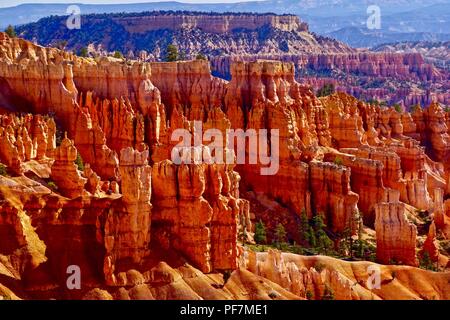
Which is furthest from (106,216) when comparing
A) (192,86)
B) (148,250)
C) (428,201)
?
(428,201)

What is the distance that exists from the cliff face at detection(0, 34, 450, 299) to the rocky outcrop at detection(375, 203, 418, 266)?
99mm

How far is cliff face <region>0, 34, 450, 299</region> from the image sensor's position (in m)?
Result: 63.4

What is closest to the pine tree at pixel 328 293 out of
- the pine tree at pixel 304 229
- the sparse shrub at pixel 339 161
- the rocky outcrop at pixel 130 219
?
the rocky outcrop at pixel 130 219

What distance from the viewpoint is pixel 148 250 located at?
211 feet

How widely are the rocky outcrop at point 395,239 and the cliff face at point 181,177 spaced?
0.10 m

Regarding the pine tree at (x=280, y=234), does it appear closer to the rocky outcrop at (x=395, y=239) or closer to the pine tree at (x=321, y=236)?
the pine tree at (x=321, y=236)

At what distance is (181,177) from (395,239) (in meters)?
23.3

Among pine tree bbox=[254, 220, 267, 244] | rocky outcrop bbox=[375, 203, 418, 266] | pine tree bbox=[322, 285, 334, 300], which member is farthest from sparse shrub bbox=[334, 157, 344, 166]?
pine tree bbox=[322, 285, 334, 300]

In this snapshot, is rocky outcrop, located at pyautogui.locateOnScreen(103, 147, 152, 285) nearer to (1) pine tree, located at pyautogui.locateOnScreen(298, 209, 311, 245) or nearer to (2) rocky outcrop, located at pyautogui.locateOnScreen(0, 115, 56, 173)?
(2) rocky outcrop, located at pyautogui.locateOnScreen(0, 115, 56, 173)

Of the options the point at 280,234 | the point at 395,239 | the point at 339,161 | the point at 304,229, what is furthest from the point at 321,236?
the point at 339,161

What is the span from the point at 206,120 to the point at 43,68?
53.1ft

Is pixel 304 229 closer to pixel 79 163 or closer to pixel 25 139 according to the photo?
pixel 79 163
